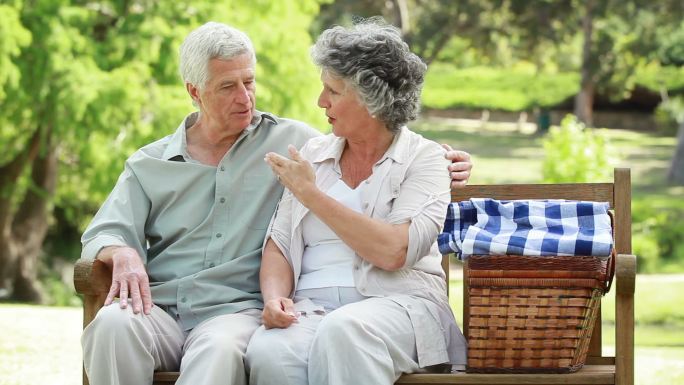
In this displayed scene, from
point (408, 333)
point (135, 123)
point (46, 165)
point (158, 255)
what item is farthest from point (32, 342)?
point (46, 165)

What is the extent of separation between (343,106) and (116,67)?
9264 mm

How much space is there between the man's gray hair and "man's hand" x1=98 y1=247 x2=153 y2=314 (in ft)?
1.98

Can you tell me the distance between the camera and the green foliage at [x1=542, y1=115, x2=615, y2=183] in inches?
502

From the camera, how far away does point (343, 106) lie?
323 centimetres

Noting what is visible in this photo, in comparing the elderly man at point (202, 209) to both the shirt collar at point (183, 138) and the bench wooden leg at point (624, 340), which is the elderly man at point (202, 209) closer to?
the shirt collar at point (183, 138)

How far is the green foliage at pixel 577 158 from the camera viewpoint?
12.8 m

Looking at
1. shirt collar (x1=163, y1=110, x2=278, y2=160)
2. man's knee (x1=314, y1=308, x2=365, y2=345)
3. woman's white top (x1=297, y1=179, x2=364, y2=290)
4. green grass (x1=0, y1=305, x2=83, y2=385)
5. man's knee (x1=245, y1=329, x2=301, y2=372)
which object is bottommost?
green grass (x1=0, y1=305, x2=83, y2=385)

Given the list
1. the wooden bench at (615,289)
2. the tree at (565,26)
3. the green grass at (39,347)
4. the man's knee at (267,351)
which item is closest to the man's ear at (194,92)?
the wooden bench at (615,289)

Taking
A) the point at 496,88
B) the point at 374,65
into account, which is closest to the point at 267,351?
the point at 374,65

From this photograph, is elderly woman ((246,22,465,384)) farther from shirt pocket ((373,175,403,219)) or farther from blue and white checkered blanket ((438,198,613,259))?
blue and white checkered blanket ((438,198,613,259))

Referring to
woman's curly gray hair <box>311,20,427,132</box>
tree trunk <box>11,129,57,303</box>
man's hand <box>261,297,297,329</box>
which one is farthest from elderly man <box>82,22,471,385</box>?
tree trunk <box>11,129,57,303</box>

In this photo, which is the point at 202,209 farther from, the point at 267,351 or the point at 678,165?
the point at 678,165

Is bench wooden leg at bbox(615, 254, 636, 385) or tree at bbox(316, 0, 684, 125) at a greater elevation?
tree at bbox(316, 0, 684, 125)

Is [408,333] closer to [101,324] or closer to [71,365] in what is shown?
[101,324]
